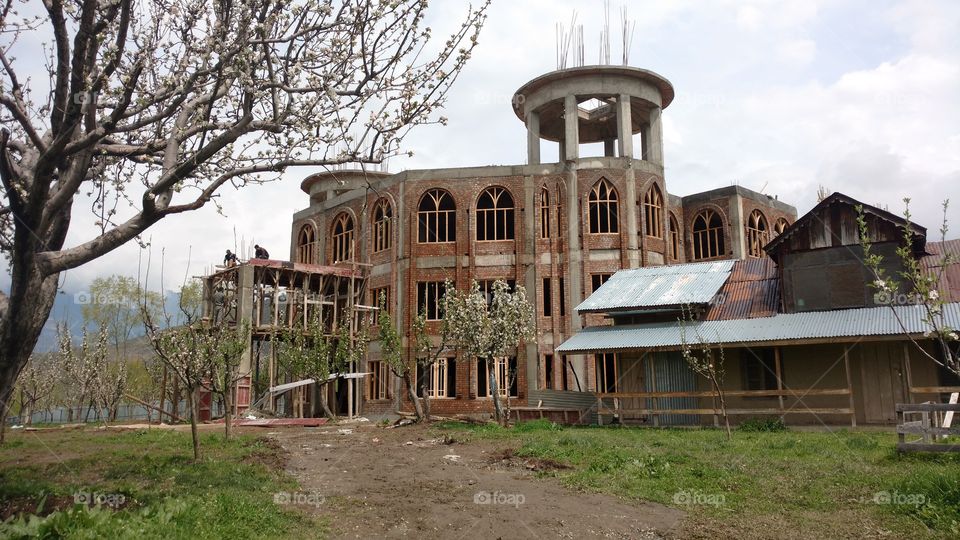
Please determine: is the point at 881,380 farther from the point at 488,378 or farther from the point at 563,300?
the point at 488,378

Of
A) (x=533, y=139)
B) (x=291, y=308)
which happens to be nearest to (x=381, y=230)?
(x=291, y=308)

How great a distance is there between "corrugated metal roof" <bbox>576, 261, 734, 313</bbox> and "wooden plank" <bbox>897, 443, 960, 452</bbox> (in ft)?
37.0

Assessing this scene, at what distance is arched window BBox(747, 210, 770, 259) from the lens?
1599 inches

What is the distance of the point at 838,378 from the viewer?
2231 cm

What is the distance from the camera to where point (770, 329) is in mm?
22812

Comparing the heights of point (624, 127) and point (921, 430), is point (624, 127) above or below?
above

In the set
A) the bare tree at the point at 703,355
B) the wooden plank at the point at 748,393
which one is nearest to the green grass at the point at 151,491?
the wooden plank at the point at 748,393

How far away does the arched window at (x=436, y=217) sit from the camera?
3697 centimetres

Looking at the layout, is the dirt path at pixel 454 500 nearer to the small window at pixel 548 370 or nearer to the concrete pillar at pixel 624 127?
the small window at pixel 548 370

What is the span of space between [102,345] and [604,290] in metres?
23.0

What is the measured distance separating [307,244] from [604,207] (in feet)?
65.6

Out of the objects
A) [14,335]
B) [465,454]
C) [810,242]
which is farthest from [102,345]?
[810,242]

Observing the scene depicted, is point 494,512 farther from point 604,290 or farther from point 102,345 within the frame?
point 102,345

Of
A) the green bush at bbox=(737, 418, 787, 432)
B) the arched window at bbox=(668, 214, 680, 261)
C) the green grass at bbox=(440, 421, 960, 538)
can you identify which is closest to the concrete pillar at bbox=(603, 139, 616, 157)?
the arched window at bbox=(668, 214, 680, 261)
